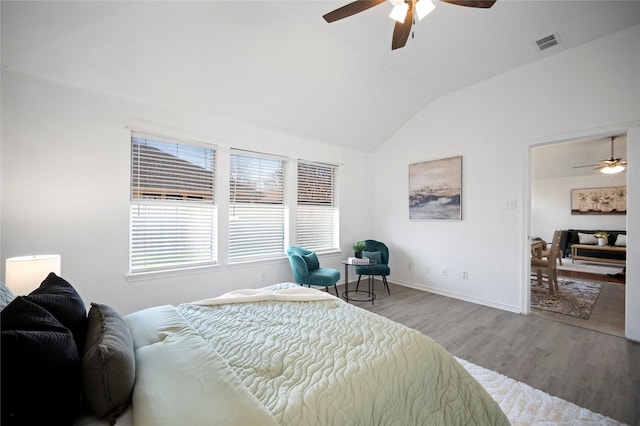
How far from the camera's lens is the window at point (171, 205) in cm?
303

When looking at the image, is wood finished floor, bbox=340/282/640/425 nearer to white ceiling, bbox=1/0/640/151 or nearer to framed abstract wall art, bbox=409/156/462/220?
framed abstract wall art, bbox=409/156/462/220

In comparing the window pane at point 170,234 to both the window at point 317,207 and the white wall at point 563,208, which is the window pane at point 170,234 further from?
the white wall at point 563,208

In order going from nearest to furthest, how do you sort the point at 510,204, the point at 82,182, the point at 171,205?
the point at 82,182 → the point at 171,205 → the point at 510,204

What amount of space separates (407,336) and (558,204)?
30.3 feet

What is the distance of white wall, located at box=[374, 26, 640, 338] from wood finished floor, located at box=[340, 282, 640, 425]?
0.41 metres

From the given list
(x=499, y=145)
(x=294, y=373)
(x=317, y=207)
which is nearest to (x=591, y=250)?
(x=499, y=145)

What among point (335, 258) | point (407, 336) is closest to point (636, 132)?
point (407, 336)

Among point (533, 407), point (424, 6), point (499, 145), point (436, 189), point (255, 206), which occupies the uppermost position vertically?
point (424, 6)

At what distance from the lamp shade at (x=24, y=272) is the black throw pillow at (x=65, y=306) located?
824 millimetres

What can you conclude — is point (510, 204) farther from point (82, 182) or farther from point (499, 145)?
point (82, 182)

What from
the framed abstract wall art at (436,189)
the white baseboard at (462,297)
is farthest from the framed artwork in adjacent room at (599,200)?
the white baseboard at (462,297)

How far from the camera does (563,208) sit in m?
7.81

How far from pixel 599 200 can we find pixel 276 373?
32.3 ft

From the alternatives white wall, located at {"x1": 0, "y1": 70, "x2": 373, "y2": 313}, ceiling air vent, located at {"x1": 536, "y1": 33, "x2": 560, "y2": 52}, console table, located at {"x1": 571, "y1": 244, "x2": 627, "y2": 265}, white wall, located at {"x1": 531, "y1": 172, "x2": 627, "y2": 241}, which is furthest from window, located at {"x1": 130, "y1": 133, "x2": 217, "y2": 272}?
console table, located at {"x1": 571, "y1": 244, "x2": 627, "y2": 265}
